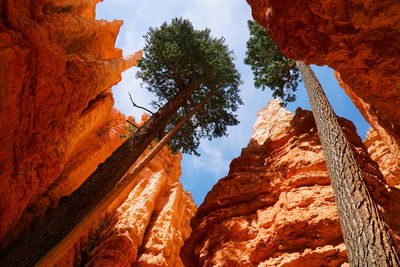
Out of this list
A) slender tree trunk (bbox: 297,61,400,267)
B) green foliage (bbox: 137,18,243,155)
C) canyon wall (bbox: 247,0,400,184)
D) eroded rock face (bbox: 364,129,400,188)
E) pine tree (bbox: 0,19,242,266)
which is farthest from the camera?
eroded rock face (bbox: 364,129,400,188)

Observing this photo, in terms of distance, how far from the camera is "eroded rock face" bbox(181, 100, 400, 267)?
6727 millimetres

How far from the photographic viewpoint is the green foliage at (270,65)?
12.6m

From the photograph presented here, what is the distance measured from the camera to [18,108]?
6.38 meters

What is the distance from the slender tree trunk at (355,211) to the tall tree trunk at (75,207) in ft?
18.2

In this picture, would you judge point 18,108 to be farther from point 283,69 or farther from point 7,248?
point 283,69

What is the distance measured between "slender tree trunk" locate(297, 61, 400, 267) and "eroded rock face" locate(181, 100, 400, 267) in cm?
184

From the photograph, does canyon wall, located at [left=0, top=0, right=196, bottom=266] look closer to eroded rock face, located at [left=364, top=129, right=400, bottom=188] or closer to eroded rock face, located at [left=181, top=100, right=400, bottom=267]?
eroded rock face, located at [left=181, top=100, right=400, bottom=267]

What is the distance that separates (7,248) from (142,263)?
22.8 feet

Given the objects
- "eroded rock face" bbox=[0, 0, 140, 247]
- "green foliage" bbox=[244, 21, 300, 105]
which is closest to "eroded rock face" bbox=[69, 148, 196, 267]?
"eroded rock face" bbox=[0, 0, 140, 247]

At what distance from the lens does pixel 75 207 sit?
21.5 feet

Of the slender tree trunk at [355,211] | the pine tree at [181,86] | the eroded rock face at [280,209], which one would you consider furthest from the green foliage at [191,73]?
the slender tree trunk at [355,211]

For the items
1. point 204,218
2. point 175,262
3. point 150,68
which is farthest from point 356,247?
point 175,262

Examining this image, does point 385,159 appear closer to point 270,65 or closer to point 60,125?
point 270,65

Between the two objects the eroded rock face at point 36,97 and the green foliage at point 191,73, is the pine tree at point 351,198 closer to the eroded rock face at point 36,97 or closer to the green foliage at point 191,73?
the green foliage at point 191,73
